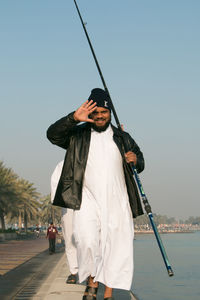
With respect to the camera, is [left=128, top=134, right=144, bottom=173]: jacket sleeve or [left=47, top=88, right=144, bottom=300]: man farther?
[left=128, top=134, right=144, bottom=173]: jacket sleeve

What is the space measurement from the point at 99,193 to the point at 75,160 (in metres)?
0.42

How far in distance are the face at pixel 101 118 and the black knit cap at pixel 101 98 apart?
4 centimetres

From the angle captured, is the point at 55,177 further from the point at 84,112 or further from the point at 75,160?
the point at 84,112

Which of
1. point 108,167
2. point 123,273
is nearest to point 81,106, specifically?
point 108,167

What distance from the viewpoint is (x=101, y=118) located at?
531 centimetres

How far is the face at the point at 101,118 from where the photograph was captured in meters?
5.29

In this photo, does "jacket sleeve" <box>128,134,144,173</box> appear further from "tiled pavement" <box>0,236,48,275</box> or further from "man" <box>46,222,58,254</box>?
"man" <box>46,222,58,254</box>

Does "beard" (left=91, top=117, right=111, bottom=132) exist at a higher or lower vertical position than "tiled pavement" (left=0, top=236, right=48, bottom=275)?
higher

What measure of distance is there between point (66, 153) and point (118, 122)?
25.2 inches

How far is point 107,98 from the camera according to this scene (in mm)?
5383

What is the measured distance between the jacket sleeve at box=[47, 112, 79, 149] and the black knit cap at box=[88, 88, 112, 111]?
0.30m

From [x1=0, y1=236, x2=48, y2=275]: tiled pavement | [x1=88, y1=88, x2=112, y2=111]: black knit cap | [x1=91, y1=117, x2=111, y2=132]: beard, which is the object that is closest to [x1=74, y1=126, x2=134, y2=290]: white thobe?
[x1=91, y1=117, x2=111, y2=132]: beard

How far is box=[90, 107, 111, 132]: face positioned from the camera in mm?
5293

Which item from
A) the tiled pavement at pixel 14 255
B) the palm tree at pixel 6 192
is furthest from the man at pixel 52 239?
the palm tree at pixel 6 192
